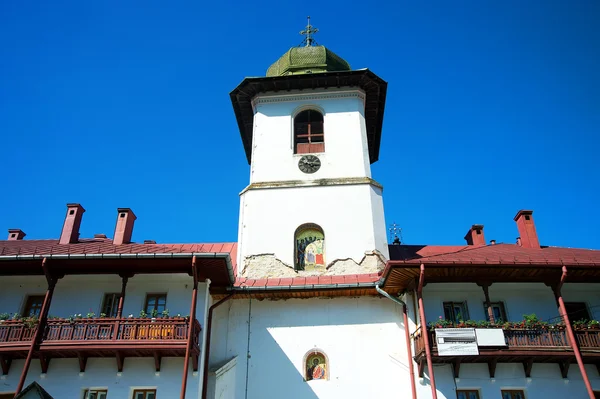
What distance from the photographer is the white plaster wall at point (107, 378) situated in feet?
51.6

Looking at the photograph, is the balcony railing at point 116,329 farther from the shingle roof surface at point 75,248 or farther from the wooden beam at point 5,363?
the shingle roof surface at point 75,248

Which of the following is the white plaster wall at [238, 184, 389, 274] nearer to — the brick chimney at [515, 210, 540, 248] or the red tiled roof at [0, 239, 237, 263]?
the red tiled roof at [0, 239, 237, 263]

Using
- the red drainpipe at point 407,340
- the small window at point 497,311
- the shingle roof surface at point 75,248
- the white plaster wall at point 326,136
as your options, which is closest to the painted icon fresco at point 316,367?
the red drainpipe at point 407,340

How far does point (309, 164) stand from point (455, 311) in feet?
28.0

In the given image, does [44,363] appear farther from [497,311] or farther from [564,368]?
[564,368]

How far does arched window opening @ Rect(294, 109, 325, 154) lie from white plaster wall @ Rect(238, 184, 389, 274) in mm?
2409

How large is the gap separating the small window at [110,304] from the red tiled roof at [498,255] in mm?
9148

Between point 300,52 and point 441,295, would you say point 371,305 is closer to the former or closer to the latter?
point 441,295

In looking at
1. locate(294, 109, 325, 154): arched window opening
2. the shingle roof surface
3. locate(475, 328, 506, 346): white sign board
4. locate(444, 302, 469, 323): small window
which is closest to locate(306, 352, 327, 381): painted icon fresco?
locate(444, 302, 469, 323): small window

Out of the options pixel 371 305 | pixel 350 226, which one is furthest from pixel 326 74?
pixel 371 305

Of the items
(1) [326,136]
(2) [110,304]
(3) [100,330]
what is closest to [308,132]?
(1) [326,136]

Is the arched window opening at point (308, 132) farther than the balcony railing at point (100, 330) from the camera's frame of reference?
Yes

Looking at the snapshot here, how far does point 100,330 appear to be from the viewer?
52.1 feet

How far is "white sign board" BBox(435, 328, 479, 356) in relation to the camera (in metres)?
15.4
